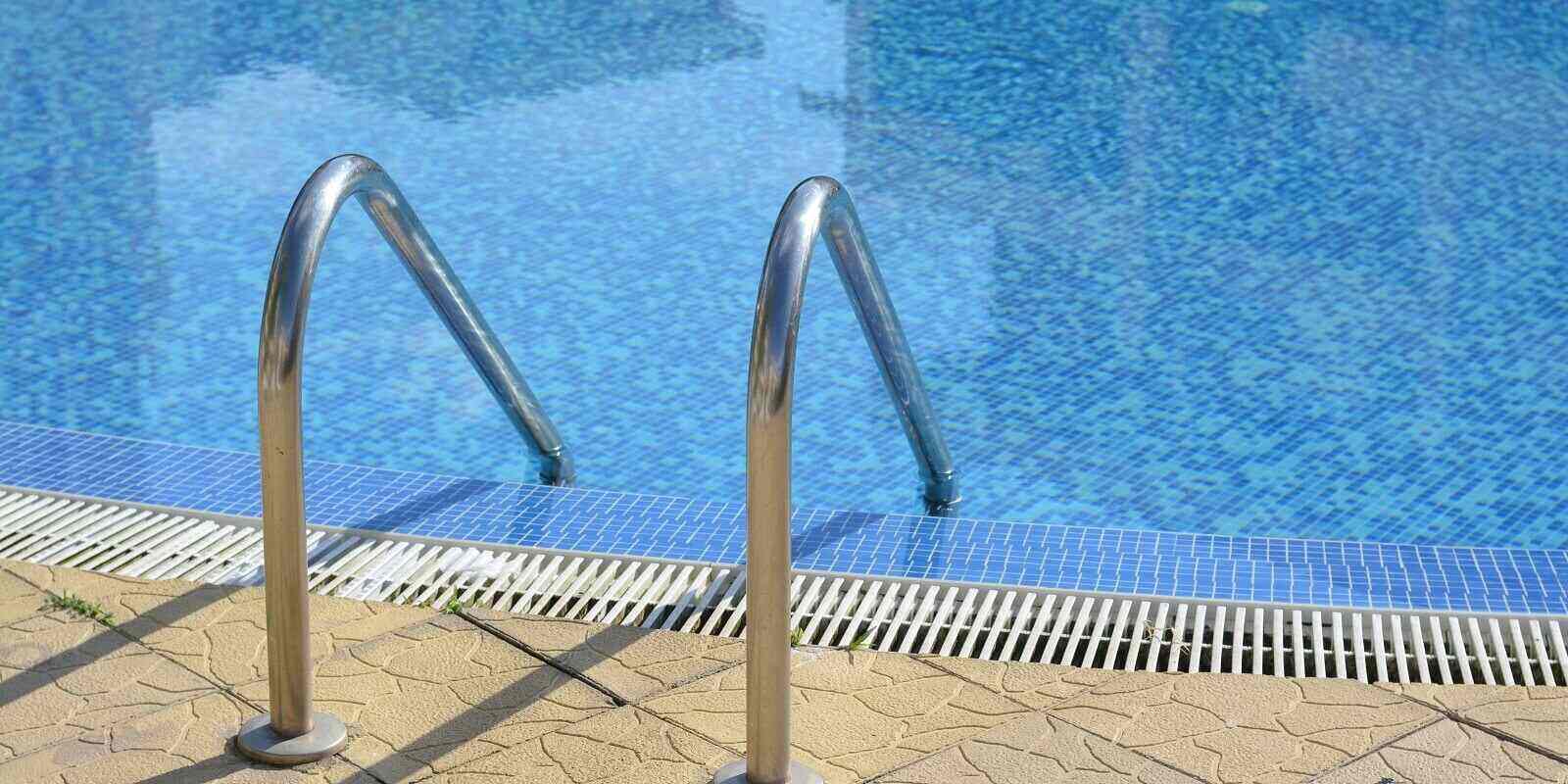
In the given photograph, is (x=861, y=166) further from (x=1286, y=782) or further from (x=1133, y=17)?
(x=1286, y=782)

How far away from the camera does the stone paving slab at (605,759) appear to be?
2836 millimetres

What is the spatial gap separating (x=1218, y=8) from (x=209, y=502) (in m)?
7.61

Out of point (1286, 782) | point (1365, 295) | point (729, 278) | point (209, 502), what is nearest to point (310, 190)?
point (209, 502)

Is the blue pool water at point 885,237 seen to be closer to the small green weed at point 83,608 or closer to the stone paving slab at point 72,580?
the stone paving slab at point 72,580

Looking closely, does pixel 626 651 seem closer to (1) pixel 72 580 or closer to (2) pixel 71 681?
(2) pixel 71 681

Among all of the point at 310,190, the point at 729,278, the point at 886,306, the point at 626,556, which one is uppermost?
the point at 310,190

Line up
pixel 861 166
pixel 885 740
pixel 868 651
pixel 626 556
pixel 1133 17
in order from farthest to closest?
pixel 1133 17, pixel 861 166, pixel 626 556, pixel 868 651, pixel 885 740

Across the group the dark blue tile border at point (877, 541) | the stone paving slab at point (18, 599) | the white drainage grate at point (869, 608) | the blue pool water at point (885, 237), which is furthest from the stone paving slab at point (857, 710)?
the blue pool water at point (885, 237)

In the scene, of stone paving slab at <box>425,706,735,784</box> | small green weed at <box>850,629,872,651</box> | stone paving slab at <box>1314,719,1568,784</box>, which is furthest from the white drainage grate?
stone paving slab at <box>425,706,735,784</box>

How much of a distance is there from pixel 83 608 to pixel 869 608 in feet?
5.40

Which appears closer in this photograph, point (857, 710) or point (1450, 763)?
point (1450, 763)

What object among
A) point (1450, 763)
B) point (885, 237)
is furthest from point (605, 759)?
point (885, 237)

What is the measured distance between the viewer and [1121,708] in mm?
3053

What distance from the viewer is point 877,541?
3.98 m
